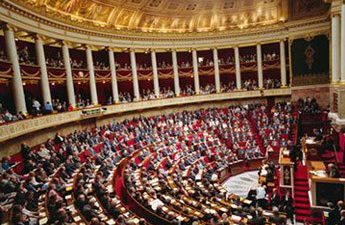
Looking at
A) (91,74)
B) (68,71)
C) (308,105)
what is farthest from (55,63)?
(308,105)

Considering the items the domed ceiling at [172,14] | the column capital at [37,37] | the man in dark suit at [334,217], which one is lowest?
the man in dark suit at [334,217]

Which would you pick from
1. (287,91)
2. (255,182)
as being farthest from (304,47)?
(255,182)

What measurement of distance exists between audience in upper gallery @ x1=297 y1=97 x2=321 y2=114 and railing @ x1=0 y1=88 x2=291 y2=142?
266cm

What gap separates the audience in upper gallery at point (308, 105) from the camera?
2439cm

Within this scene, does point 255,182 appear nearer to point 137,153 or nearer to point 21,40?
point 137,153

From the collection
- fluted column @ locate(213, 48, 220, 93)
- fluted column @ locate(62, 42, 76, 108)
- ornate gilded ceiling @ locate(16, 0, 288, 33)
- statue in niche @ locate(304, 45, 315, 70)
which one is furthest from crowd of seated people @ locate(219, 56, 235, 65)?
fluted column @ locate(62, 42, 76, 108)

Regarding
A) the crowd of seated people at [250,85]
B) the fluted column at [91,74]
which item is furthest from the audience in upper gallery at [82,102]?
the crowd of seated people at [250,85]

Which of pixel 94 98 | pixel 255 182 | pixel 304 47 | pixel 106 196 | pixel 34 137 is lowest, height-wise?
pixel 255 182

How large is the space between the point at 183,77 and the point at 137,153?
18.0 metres

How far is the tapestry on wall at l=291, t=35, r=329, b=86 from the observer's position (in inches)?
1088

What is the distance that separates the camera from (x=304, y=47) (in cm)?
2869

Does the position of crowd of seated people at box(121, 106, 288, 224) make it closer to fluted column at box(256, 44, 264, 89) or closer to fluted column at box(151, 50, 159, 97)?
fluted column at box(151, 50, 159, 97)

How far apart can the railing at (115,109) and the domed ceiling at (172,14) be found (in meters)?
6.35

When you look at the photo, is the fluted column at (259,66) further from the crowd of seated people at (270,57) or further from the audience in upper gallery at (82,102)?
the audience in upper gallery at (82,102)
